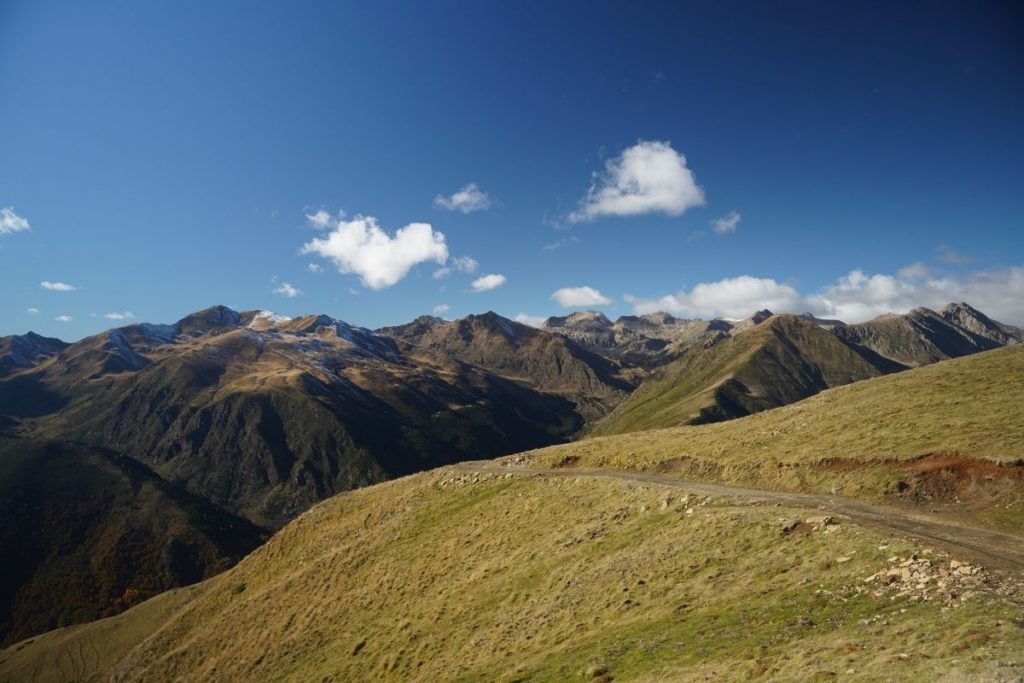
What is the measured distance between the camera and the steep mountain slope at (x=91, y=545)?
148m

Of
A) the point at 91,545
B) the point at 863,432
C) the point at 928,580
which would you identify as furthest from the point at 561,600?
the point at 91,545

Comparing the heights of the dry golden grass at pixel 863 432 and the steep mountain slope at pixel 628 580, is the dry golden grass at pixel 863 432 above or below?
above

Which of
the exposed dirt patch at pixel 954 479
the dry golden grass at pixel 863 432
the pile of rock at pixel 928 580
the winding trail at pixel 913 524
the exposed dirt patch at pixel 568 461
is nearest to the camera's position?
the pile of rock at pixel 928 580

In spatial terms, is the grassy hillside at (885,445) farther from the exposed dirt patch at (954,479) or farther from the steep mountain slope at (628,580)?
the steep mountain slope at (628,580)

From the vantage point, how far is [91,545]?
17000 cm

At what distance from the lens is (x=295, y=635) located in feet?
159

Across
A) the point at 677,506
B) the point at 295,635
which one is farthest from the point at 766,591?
the point at 295,635

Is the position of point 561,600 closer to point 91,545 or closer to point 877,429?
point 877,429

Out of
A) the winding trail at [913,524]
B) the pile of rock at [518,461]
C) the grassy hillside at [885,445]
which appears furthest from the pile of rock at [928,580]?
the pile of rock at [518,461]

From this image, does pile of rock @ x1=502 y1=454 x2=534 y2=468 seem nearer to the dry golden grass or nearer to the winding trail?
the dry golden grass

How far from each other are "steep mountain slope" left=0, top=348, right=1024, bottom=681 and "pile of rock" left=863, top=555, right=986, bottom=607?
0.11 metres

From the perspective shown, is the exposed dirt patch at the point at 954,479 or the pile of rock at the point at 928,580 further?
the exposed dirt patch at the point at 954,479

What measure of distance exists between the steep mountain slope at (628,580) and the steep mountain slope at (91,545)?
8949cm

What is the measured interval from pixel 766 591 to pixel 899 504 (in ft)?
54.4
